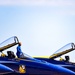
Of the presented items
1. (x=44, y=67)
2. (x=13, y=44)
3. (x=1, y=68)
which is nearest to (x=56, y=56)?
(x=13, y=44)

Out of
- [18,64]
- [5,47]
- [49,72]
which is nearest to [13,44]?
[5,47]

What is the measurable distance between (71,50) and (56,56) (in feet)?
4.15

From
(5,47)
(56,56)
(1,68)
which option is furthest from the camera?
(56,56)

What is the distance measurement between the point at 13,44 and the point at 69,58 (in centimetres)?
433

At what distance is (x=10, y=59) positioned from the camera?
18.0 metres

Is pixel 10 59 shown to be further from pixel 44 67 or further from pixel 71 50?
pixel 71 50

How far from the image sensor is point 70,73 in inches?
634

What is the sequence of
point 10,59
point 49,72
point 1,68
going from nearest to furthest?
point 1,68 < point 49,72 < point 10,59

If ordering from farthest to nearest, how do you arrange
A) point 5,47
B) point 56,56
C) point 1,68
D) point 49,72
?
point 56,56 → point 5,47 → point 49,72 → point 1,68

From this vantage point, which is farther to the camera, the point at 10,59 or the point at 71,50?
the point at 71,50

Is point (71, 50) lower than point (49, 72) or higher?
higher

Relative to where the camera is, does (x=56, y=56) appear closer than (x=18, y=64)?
No

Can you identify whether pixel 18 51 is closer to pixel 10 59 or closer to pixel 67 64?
pixel 10 59

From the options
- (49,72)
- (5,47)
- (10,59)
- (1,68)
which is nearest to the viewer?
(1,68)
